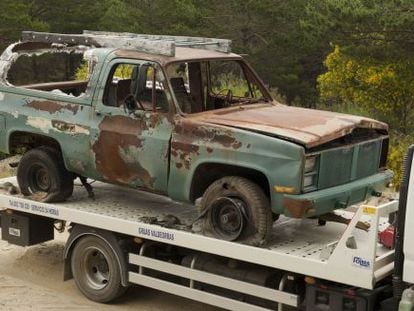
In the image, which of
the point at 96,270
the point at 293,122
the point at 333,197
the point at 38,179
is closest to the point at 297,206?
the point at 333,197

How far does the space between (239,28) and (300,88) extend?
13.4 feet

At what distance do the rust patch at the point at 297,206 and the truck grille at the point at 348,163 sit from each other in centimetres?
34

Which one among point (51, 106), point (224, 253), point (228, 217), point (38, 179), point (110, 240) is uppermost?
point (51, 106)

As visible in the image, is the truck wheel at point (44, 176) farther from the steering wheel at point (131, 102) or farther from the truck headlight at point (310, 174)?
the truck headlight at point (310, 174)

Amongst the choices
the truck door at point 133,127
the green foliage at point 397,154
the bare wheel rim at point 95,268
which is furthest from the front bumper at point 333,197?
the green foliage at point 397,154

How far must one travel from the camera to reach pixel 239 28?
33031 millimetres

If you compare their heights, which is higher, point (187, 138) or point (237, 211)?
point (187, 138)

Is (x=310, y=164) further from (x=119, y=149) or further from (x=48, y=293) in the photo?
(x=48, y=293)

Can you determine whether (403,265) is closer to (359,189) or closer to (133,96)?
(359,189)

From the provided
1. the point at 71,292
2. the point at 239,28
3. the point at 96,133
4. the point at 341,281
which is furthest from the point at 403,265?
the point at 239,28

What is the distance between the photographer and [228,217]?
267 inches

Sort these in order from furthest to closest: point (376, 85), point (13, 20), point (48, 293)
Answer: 1. point (13, 20)
2. point (376, 85)
3. point (48, 293)

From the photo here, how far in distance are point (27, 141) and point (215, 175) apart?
2.62 meters

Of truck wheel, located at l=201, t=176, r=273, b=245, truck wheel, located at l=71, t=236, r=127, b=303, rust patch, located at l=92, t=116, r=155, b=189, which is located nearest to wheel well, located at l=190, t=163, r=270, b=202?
truck wheel, located at l=201, t=176, r=273, b=245
